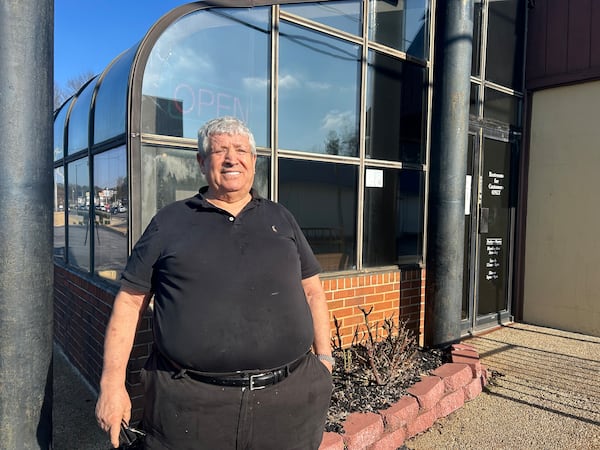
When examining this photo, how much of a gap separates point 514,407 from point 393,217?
202cm

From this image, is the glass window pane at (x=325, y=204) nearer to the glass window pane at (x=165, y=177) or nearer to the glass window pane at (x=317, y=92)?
the glass window pane at (x=317, y=92)

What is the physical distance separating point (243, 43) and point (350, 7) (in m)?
1.25

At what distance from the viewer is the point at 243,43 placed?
3.74 meters

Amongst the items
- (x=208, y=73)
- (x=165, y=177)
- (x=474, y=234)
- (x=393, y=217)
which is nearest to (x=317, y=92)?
(x=208, y=73)

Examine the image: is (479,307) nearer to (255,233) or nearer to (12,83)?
(255,233)

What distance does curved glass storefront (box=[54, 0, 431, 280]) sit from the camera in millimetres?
3359

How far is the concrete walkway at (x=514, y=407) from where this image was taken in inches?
128

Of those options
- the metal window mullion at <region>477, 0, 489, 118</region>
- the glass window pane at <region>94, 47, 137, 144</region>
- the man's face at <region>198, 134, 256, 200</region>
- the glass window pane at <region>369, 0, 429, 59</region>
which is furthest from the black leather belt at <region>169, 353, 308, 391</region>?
the metal window mullion at <region>477, 0, 489, 118</region>

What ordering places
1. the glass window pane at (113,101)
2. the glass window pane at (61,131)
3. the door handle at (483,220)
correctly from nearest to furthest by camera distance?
the glass window pane at (113,101), the glass window pane at (61,131), the door handle at (483,220)

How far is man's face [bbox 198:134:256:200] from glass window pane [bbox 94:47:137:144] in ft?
5.54

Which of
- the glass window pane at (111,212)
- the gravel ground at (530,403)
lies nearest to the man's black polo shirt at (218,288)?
the glass window pane at (111,212)

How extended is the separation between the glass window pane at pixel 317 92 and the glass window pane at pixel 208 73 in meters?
0.20

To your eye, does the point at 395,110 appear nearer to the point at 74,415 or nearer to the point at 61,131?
the point at 61,131

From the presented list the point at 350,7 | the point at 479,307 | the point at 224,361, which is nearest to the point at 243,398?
the point at 224,361
